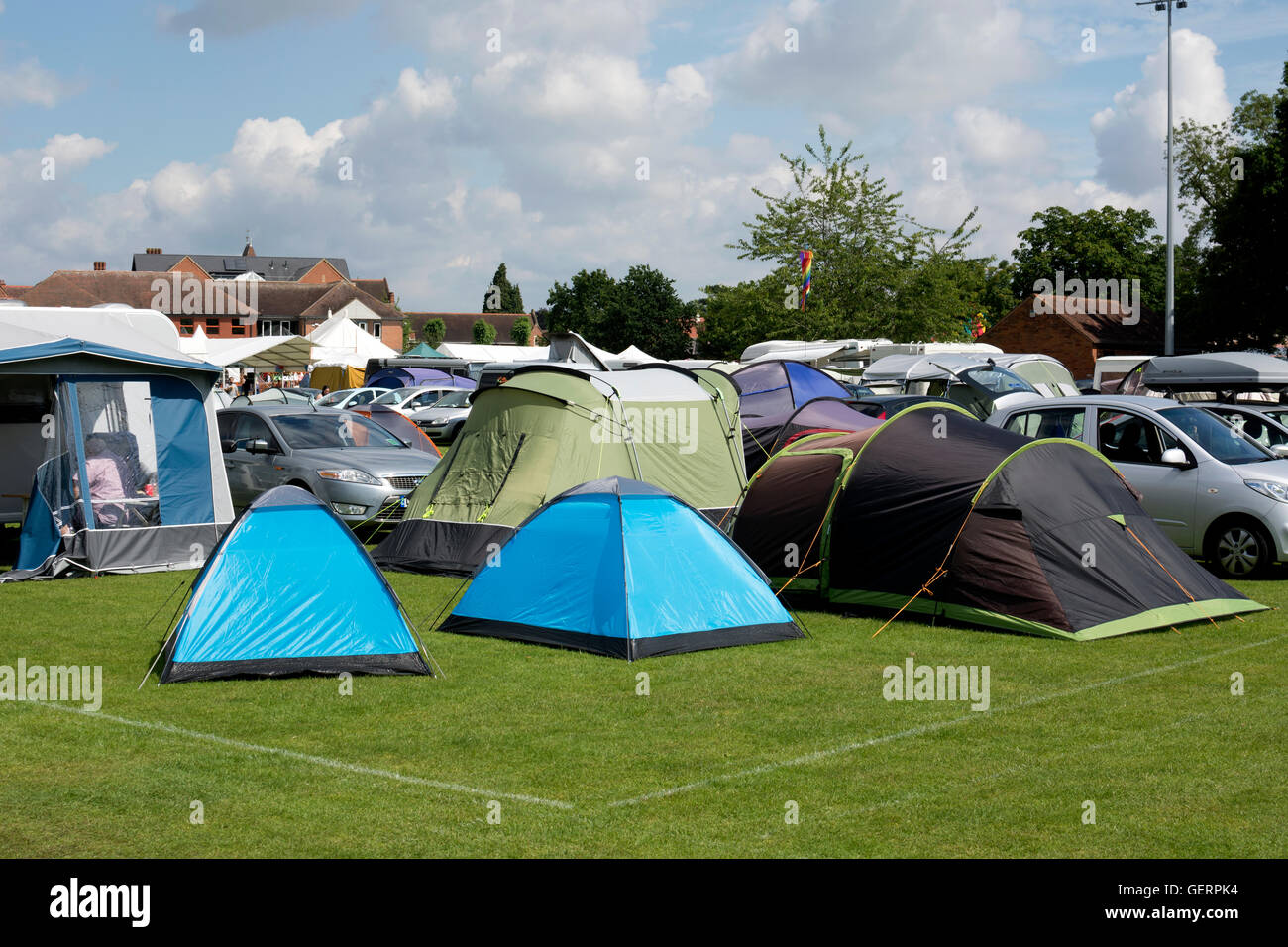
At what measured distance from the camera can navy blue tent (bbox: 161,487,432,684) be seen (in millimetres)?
8633

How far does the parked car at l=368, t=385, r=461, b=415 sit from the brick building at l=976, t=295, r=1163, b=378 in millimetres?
28684

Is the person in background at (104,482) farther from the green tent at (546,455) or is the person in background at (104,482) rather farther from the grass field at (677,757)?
the grass field at (677,757)

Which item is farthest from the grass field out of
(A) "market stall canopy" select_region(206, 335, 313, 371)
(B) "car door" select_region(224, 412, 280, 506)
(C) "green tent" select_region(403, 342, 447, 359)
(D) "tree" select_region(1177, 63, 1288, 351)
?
(C) "green tent" select_region(403, 342, 447, 359)

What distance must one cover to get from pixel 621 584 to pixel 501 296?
138 m

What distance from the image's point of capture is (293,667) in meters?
8.61

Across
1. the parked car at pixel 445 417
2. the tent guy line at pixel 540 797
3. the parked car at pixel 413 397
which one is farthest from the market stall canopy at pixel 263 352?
the tent guy line at pixel 540 797

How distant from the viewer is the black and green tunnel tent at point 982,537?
396 inches

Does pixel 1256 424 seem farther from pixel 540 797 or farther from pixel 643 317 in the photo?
pixel 643 317

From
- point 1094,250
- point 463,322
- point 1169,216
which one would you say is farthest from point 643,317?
point 1169,216

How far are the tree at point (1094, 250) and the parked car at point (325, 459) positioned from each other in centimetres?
5418

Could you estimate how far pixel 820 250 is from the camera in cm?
4416

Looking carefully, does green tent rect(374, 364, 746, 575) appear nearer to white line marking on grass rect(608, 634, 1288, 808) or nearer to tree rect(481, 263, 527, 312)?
white line marking on grass rect(608, 634, 1288, 808)
